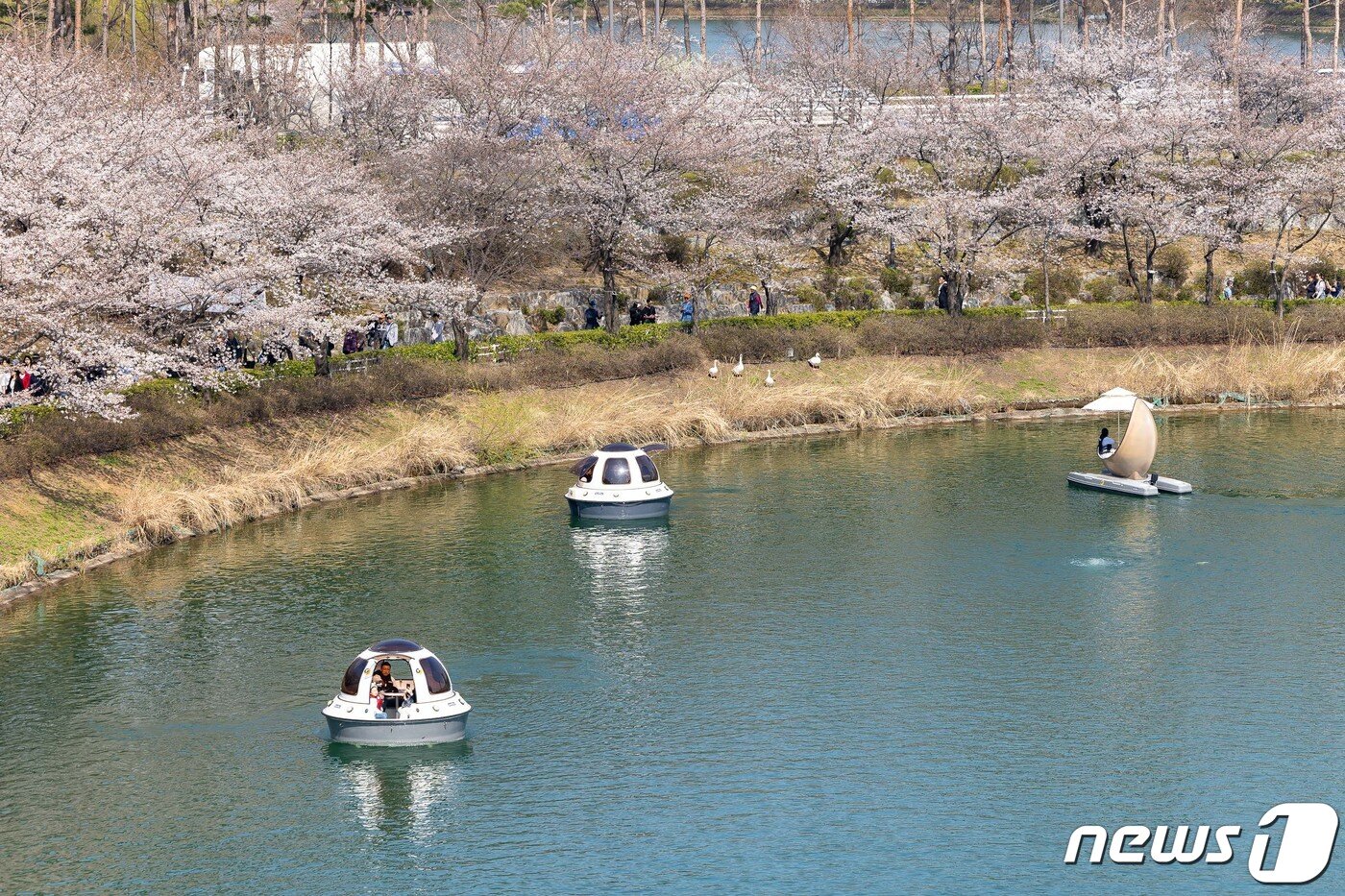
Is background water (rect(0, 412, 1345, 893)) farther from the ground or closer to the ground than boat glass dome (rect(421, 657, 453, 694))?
closer to the ground

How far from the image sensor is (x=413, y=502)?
53.4 meters

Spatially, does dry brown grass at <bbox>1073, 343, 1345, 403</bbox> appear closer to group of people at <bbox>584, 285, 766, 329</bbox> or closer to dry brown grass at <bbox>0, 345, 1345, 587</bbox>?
dry brown grass at <bbox>0, 345, 1345, 587</bbox>

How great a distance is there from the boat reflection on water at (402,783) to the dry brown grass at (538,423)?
16.6 metres

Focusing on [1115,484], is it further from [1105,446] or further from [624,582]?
[624,582]

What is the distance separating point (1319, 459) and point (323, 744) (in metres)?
41.2

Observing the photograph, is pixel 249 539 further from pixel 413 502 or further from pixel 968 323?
pixel 968 323

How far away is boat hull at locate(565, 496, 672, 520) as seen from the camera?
50000 mm

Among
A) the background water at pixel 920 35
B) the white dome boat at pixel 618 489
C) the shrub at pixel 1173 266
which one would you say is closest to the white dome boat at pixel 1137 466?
the white dome boat at pixel 618 489

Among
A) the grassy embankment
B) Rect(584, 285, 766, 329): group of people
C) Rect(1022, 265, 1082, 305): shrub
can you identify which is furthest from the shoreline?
Rect(1022, 265, 1082, 305): shrub

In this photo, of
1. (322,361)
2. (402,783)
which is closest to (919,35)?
(322,361)

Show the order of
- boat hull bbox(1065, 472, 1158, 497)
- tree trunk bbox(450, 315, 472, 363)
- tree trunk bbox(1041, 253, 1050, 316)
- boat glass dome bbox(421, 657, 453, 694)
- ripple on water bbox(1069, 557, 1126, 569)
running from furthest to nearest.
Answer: tree trunk bbox(1041, 253, 1050, 316) < tree trunk bbox(450, 315, 472, 363) < boat hull bbox(1065, 472, 1158, 497) < ripple on water bbox(1069, 557, 1126, 569) < boat glass dome bbox(421, 657, 453, 694)

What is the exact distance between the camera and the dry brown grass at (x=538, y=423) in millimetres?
47062

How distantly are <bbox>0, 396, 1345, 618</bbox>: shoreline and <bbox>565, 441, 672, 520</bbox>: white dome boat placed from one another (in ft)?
26.5

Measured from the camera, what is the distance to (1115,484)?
53.0 meters
